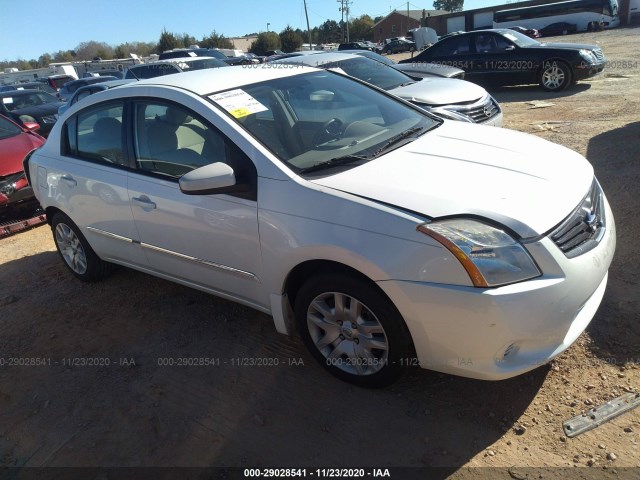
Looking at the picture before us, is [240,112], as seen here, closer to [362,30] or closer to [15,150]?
[15,150]

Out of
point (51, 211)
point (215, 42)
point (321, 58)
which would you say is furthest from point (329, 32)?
point (51, 211)

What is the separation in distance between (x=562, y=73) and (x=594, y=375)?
34.2 feet

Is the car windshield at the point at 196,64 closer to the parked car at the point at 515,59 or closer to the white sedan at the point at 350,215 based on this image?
the parked car at the point at 515,59

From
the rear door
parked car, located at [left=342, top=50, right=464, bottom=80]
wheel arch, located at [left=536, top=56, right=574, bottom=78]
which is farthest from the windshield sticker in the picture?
wheel arch, located at [left=536, top=56, right=574, bottom=78]

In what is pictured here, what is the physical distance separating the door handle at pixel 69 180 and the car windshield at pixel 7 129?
3426 mm

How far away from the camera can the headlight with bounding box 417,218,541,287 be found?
216 centimetres

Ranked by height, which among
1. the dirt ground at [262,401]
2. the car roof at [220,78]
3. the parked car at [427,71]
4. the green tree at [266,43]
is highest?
the green tree at [266,43]

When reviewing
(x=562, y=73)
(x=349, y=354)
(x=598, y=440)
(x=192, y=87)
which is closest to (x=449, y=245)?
(x=349, y=354)

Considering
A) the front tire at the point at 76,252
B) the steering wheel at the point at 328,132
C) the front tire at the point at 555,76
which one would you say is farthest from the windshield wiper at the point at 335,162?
the front tire at the point at 555,76

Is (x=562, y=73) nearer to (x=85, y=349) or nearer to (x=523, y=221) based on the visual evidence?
(x=523, y=221)

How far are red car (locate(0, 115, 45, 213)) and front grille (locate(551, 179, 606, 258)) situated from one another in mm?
5922

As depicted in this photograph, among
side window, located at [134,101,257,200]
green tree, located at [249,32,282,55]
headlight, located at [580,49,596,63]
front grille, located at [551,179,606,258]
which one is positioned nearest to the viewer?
front grille, located at [551,179,606,258]

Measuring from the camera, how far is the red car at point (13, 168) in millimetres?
5801

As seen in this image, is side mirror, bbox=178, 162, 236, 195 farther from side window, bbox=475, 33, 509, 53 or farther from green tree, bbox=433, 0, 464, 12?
green tree, bbox=433, 0, 464, 12
